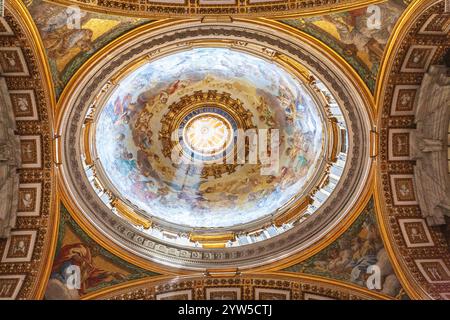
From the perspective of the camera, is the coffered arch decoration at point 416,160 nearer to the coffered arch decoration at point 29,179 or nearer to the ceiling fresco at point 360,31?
the ceiling fresco at point 360,31

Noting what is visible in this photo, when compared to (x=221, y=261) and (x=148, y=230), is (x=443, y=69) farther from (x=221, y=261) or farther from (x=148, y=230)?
(x=148, y=230)

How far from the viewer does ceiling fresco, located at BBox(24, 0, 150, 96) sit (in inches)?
500

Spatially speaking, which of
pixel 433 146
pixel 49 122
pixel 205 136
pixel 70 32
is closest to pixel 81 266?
pixel 49 122

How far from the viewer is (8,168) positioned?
14617 millimetres

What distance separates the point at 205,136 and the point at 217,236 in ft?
17.1

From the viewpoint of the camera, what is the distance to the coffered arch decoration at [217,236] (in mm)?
14242

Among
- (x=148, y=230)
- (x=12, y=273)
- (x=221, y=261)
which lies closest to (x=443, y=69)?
(x=221, y=261)

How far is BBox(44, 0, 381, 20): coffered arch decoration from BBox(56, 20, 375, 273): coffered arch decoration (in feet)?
1.01

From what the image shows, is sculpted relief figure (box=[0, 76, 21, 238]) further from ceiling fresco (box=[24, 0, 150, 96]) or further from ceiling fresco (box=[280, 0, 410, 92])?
ceiling fresco (box=[280, 0, 410, 92])

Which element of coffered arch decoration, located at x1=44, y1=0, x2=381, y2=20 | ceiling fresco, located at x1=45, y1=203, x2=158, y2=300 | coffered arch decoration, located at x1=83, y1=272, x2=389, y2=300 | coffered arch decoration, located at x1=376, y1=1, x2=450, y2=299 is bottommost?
coffered arch decoration, located at x1=83, y1=272, x2=389, y2=300

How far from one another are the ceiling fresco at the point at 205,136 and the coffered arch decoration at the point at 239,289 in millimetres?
3637

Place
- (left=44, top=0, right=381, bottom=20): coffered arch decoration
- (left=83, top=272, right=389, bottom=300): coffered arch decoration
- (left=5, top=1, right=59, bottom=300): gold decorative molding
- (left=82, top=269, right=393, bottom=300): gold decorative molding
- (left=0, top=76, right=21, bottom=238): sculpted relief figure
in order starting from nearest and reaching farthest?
(left=5, top=1, right=59, bottom=300): gold decorative molding, (left=44, top=0, right=381, bottom=20): coffered arch decoration, (left=0, top=76, right=21, bottom=238): sculpted relief figure, (left=82, top=269, right=393, bottom=300): gold decorative molding, (left=83, top=272, right=389, bottom=300): coffered arch decoration

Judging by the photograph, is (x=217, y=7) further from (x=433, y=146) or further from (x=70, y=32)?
(x=433, y=146)

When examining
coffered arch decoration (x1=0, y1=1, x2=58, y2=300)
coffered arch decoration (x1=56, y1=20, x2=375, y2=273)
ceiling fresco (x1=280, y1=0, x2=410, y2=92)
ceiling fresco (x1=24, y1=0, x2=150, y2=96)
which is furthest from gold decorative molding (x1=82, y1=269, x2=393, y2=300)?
ceiling fresco (x1=24, y1=0, x2=150, y2=96)
